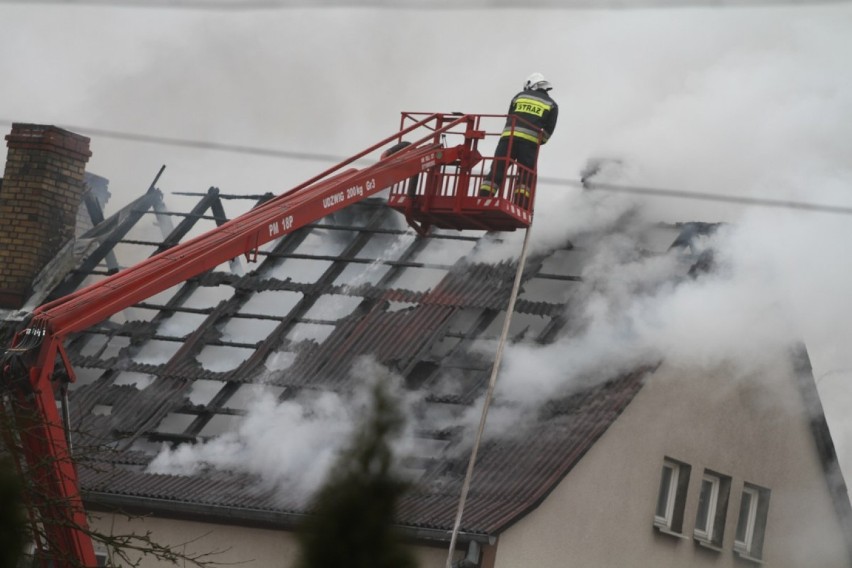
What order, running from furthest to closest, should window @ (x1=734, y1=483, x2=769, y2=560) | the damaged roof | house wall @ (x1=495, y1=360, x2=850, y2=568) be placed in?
window @ (x1=734, y1=483, x2=769, y2=560), the damaged roof, house wall @ (x1=495, y1=360, x2=850, y2=568)

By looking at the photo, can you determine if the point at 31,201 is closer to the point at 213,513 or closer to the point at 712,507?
the point at 213,513

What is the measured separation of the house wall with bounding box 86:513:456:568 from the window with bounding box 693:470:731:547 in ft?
13.1

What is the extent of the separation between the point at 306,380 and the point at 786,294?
4785 mm

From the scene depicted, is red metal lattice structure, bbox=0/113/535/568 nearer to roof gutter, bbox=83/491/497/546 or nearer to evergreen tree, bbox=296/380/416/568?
roof gutter, bbox=83/491/497/546

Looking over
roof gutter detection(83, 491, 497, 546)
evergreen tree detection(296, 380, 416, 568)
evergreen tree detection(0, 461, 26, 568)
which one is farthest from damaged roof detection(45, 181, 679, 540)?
evergreen tree detection(296, 380, 416, 568)

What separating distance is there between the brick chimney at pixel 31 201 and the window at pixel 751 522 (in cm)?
809

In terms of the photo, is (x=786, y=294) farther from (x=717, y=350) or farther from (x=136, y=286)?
(x=136, y=286)

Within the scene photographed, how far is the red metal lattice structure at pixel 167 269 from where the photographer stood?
10.6 meters

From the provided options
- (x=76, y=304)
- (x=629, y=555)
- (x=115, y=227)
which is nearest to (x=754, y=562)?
(x=629, y=555)

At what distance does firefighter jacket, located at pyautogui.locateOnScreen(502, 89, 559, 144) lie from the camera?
1409 cm

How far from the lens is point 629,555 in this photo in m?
12.9

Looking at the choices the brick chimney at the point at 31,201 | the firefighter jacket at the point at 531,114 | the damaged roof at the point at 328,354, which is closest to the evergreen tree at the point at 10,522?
the damaged roof at the point at 328,354

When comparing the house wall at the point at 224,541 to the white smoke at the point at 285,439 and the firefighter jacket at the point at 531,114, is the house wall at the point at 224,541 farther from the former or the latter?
the firefighter jacket at the point at 531,114

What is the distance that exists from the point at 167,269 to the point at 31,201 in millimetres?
5362
